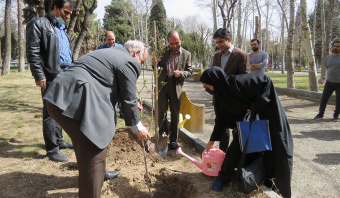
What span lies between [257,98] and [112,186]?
1895 mm

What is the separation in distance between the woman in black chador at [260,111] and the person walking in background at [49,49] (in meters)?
2.08

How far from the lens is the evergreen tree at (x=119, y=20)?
41.8 m

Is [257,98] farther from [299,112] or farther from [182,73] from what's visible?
[299,112]

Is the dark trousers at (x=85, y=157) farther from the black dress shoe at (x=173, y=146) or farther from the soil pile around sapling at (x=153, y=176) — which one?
the black dress shoe at (x=173, y=146)

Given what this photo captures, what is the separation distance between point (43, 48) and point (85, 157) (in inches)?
78.1

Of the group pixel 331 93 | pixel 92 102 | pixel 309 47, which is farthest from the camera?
pixel 309 47

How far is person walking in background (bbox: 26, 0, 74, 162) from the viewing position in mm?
3037

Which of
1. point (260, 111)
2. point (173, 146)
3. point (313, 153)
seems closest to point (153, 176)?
point (173, 146)

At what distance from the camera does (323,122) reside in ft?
19.2

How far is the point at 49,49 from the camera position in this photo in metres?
3.13

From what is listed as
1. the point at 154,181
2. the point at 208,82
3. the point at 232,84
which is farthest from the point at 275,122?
the point at 154,181

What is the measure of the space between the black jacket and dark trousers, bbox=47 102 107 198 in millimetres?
1461

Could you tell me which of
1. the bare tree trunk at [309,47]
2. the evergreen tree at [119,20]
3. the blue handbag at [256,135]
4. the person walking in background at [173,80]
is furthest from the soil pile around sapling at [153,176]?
the evergreen tree at [119,20]

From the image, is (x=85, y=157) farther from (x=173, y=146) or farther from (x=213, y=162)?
(x=173, y=146)
